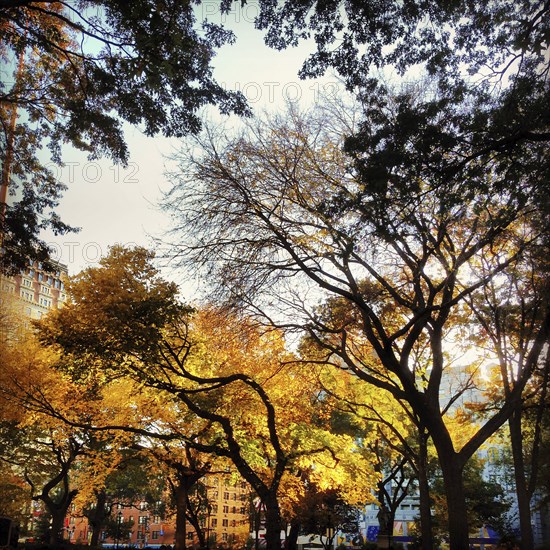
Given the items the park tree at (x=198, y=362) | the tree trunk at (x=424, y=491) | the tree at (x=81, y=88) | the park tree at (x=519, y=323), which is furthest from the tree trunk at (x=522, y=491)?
the tree at (x=81, y=88)

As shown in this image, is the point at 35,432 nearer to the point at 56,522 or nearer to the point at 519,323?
the point at 56,522

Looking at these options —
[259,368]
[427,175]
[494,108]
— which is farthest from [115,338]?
[494,108]

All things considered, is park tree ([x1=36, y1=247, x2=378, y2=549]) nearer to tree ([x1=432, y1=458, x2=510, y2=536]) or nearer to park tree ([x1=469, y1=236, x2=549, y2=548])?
park tree ([x1=469, y1=236, x2=549, y2=548])

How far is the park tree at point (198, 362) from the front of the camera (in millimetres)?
14469

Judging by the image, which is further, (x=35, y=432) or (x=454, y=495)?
(x=35, y=432)

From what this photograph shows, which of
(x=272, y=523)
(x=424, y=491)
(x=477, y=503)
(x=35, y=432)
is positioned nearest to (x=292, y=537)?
(x=424, y=491)

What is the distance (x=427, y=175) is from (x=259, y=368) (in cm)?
1154

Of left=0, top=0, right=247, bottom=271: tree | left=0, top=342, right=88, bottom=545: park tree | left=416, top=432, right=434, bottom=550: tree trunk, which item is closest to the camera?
left=0, top=0, right=247, bottom=271: tree

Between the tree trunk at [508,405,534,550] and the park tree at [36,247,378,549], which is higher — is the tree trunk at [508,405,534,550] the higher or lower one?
the lower one

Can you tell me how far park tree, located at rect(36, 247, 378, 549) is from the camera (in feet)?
47.5

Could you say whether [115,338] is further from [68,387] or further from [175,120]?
[68,387]

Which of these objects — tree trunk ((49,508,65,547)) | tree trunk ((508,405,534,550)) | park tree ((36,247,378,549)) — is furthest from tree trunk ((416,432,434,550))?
tree trunk ((49,508,65,547))

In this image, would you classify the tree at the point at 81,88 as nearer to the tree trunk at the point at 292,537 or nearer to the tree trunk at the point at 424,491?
the tree trunk at the point at 424,491

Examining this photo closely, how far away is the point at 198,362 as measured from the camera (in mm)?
19141
